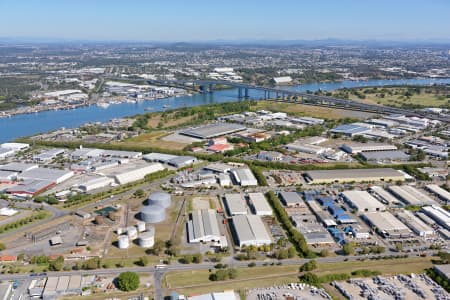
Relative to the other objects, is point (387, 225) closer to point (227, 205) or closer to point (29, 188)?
point (227, 205)

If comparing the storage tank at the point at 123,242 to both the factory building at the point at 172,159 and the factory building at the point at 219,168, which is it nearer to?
the factory building at the point at 219,168

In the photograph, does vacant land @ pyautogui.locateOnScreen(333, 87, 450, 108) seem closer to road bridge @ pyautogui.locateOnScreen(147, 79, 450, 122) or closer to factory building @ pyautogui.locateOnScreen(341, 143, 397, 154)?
road bridge @ pyautogui.locateOnScreen(147, 79, 450, 122)

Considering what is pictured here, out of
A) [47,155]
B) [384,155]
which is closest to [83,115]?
[47,155]

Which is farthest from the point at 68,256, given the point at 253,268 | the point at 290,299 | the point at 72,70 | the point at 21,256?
the point at 72,70

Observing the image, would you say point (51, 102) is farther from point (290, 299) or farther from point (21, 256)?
point (290, 299)

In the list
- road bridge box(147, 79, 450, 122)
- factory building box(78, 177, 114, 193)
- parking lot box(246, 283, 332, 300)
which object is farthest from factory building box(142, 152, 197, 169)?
road bridge box(147, 79, 450, 122)

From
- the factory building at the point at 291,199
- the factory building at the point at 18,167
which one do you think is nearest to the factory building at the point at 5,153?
the factory building at the point at 18,167
